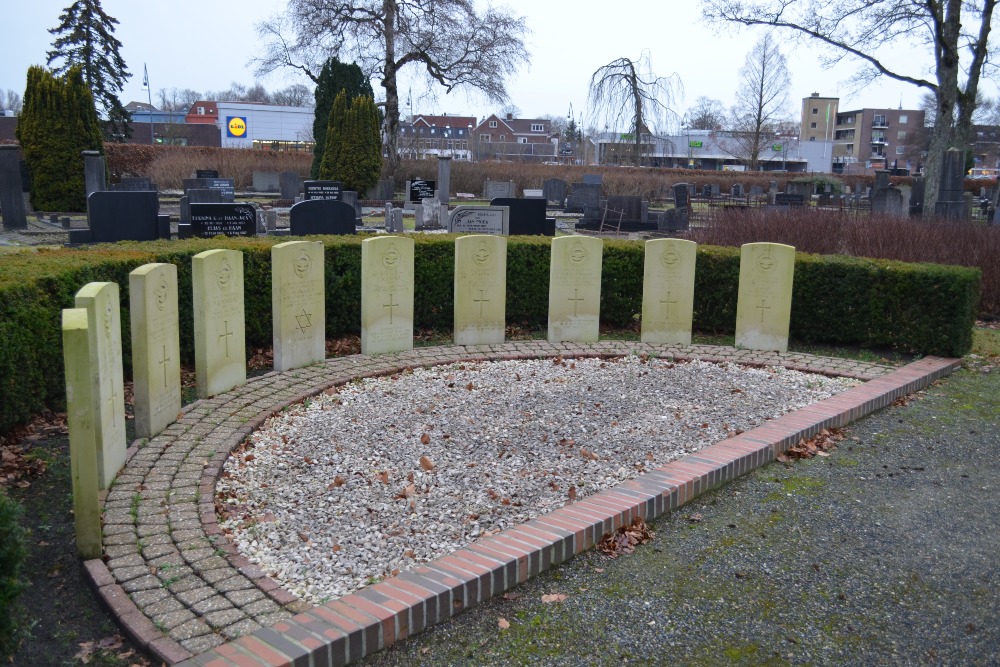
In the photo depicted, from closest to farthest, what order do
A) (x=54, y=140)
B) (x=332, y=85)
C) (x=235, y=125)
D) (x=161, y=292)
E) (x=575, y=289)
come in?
(x=161, y=292)
(x=575, y=289)
(x=54, y=140)
(x=332, y=85)
(x=235, y=125)

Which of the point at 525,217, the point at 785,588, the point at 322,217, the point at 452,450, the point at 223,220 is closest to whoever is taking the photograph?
the point at 785,588

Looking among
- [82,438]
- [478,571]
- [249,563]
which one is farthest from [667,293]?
[82,438]

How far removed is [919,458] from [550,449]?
262cm

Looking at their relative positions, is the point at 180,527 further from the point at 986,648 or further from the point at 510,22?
the point at 510,22

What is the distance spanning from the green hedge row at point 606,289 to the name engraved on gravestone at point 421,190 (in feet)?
55.4

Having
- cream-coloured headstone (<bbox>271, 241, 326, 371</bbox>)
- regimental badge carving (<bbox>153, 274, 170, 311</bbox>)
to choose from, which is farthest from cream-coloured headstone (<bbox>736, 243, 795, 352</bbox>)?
regimental badge carving (<bbox>153, 274, 170, 311</bbox>)

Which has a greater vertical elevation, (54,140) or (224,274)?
(54,140)

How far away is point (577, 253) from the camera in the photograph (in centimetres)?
905

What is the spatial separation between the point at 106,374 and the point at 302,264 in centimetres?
306

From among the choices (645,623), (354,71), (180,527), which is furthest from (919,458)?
(354,71)

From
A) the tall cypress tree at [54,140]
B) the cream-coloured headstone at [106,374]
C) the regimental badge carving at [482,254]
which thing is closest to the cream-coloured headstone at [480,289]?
the regimental badge carving at [482,254]

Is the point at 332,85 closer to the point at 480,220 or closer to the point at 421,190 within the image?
the point at 421,190

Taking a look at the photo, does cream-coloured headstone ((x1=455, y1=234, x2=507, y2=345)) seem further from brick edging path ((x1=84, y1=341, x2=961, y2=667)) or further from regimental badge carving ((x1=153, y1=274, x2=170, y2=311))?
regimental badge carving ((x1=153, y1=274, x2=170, y2=311))

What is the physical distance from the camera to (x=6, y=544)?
9.29 feet
